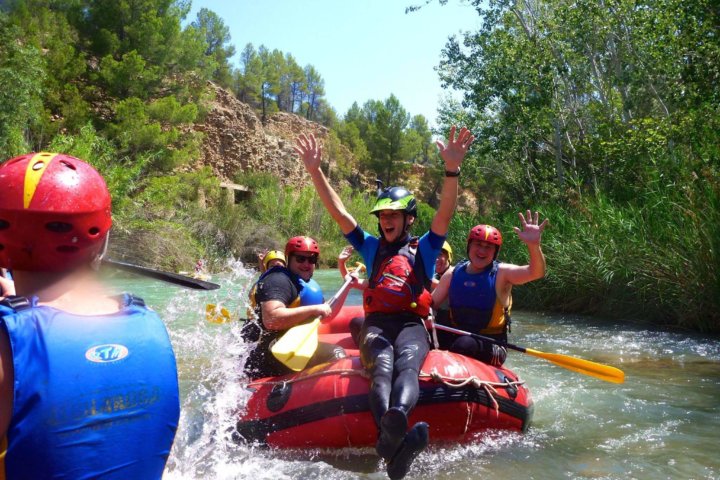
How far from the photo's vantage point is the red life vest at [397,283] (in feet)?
12.0

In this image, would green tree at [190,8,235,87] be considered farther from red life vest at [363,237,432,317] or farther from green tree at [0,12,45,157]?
red life vest at [363,237,432,317]

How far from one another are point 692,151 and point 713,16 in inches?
71.7

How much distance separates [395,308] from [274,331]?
96 cm

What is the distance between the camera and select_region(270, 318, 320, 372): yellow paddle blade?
361cm

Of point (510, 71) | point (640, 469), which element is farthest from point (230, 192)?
point (640, 469)

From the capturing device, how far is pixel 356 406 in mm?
3693

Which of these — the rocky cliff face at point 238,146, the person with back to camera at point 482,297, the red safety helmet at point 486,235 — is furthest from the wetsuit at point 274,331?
the rocky cliff face at point 238,146

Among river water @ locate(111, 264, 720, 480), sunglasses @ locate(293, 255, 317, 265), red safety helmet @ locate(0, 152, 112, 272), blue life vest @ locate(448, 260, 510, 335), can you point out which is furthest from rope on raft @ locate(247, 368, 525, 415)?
red safety helmet @ locate(0, 152, 112, 272)

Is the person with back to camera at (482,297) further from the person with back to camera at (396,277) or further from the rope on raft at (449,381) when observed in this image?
the person with back to camera at (396,277)

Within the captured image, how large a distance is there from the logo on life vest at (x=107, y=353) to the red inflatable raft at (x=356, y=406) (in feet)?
8.59

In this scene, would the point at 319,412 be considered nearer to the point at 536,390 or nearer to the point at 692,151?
the point at 536,390

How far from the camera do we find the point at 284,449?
383cm

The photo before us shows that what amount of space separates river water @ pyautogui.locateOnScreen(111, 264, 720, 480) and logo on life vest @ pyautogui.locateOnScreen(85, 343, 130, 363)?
8.29 ft

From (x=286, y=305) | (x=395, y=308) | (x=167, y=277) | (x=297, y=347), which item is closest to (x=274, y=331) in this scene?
(x=286, y=305)
